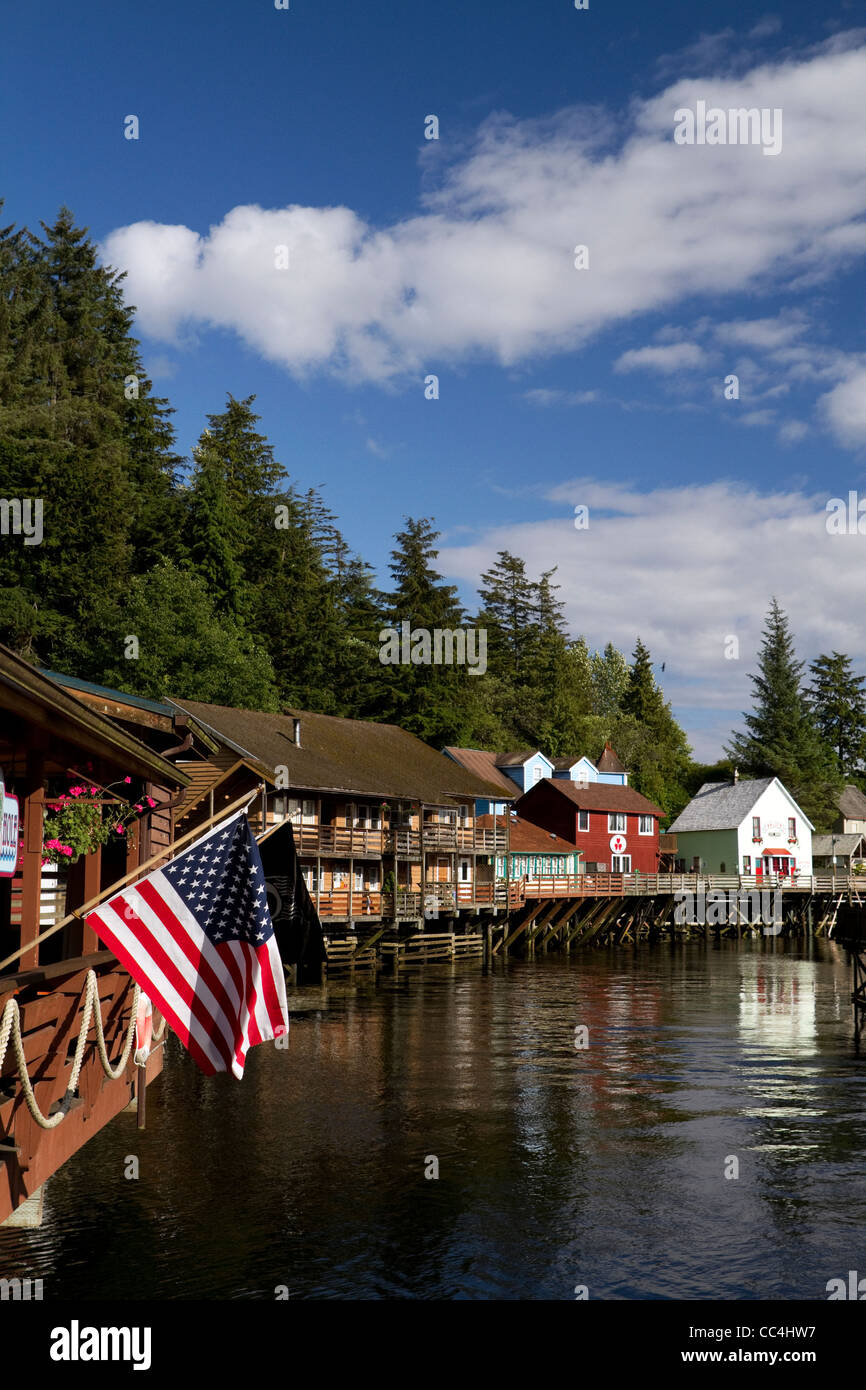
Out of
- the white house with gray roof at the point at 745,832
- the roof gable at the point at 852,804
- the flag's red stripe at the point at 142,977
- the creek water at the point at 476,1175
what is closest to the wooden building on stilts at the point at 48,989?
the flag's red stripe at the point at 142,977

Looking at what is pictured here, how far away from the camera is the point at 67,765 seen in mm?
11531

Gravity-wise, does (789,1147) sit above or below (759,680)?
below

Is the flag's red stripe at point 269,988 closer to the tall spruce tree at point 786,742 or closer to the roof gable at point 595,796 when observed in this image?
the roof gable at point 595,796

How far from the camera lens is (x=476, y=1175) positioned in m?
16.5

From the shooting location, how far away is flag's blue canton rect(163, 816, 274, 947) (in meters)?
9.75

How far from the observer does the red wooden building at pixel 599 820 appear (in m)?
78.1

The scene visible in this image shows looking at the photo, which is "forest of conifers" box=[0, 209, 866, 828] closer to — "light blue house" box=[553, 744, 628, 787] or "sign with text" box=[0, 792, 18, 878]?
"light blue house" box=[553, 744, 628, 787]

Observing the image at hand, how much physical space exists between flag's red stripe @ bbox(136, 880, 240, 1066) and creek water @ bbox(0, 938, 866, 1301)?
3895 millimetres

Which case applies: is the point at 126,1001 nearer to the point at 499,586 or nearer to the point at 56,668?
A: the point at 56,668

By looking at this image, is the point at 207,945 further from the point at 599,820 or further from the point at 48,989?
the point at 599,820

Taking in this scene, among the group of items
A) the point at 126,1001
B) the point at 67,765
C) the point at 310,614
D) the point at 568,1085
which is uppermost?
the point at 310,614

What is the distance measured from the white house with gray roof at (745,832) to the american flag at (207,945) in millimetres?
82658
